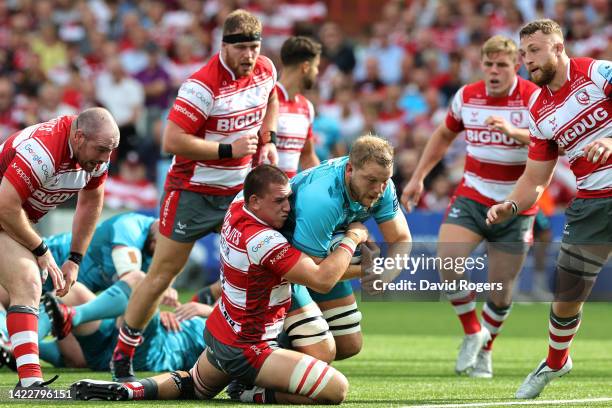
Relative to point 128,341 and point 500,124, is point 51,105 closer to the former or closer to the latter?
point 128,341

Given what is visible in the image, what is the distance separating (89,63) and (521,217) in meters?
13.0

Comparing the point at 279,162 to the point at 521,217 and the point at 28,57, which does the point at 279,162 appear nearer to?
the point at 521,217

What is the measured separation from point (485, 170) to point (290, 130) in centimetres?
175

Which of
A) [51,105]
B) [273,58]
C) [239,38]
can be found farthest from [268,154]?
[51,105]

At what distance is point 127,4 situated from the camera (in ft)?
73.3

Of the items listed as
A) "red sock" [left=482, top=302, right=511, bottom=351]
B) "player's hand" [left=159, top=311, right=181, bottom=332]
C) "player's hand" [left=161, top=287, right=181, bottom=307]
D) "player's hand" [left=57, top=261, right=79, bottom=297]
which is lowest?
"red sock" [left=482, top=302, right=511, bottom=351]

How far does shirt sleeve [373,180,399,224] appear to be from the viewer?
717 cm

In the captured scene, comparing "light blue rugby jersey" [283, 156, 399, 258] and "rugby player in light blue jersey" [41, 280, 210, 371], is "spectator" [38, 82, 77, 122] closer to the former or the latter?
"rugby player in light blue jersey" [41, 280, 210, 371]

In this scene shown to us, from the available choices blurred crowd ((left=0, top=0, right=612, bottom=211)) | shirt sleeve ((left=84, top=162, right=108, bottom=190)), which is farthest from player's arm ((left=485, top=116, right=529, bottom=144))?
blurred crowd ((left=0, top=0, right=612, bottom=211))

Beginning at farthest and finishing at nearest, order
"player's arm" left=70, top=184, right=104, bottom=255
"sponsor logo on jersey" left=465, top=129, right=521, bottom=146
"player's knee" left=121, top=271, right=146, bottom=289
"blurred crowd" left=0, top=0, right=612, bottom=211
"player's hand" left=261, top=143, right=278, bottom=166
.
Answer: "blurred crowd" left=0, top=0, right=612, bottom=211, "sponsor logo on jersey" left=465, top=129, right=521, bottom=146, "player's knee" left=121, top=271, right=146, bottom=289, "player's hand" left=261, top=143, right=278, bottom=166, "player's arm" left=70, top=184, right=104, bottom=255

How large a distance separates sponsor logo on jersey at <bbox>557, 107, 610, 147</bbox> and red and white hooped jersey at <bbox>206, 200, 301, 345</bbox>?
2.07m

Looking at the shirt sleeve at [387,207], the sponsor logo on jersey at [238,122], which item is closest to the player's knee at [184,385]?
the shirt sleeve at [387,207]

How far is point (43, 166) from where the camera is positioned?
7070mm

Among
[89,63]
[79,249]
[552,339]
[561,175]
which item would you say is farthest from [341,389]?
[89,63]
